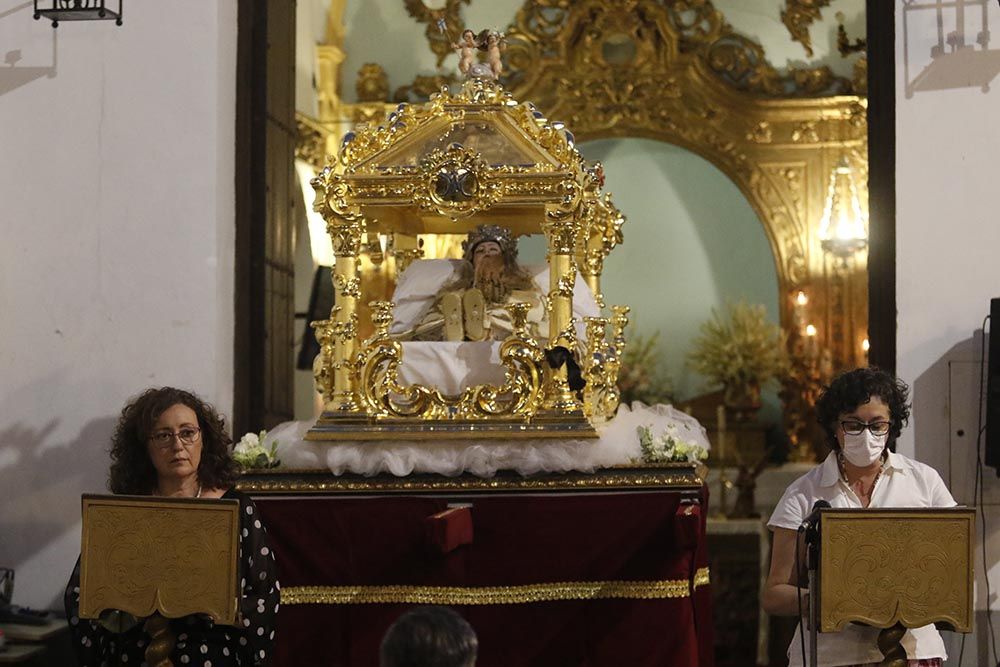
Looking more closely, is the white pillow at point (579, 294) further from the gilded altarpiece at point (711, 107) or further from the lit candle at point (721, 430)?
the gilded altarpiece at point (711, 107)

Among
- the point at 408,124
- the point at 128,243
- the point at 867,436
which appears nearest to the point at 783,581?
the point at 867,436

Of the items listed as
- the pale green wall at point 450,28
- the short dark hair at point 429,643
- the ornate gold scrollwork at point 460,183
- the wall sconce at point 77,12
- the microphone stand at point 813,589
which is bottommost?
the microphone stand at point 813,589

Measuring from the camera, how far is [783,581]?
488 cm

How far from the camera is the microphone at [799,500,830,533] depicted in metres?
4.60

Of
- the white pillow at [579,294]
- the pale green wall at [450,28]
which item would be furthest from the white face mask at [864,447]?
the pale green wall at [450,28]

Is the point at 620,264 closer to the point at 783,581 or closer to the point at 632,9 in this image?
the point at 632,9

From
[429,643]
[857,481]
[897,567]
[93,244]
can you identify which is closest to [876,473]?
[857,481]

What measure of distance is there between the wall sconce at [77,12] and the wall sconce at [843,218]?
5.74 m

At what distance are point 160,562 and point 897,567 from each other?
2.27 m

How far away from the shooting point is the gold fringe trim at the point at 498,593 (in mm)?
6898

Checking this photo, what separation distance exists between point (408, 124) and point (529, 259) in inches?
184

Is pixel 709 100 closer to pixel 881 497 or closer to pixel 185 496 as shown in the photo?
pixel 881 497

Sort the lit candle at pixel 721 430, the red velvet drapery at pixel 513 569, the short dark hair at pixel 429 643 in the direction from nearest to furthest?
the short dark hair at pixel 429 643
the red velvet drapery at pixel 513 569
the lit candle at pixel 721 430

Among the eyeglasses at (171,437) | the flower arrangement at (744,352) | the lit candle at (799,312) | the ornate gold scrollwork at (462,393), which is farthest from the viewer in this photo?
the lit candle at (799,312)
